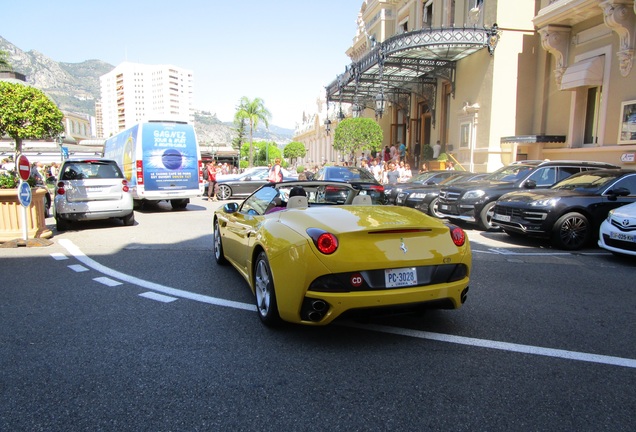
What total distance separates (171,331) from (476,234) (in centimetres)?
795

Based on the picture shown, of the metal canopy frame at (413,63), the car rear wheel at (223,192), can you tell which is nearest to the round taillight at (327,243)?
the car rear wheel at (223,192)

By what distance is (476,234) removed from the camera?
10219 mm

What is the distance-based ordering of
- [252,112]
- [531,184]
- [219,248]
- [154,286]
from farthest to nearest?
[252,112] < [531,184] < [219,248] < [154,286]

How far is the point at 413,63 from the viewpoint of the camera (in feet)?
76.4

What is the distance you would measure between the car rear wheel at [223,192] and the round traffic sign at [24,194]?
38.3 ft

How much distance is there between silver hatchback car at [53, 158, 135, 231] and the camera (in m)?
10.4

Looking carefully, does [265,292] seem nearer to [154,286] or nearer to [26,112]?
[154,286]

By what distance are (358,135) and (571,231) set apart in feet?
69.0

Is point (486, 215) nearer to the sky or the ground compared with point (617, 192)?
nearer to the ground

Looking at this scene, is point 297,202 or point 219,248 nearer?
point 297,202

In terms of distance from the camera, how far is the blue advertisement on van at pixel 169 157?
1412 cm

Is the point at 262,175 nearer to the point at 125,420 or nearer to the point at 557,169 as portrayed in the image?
the point at 557,169

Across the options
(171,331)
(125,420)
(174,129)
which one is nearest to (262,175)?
(174,129)

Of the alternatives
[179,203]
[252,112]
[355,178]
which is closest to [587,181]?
[355,178]
